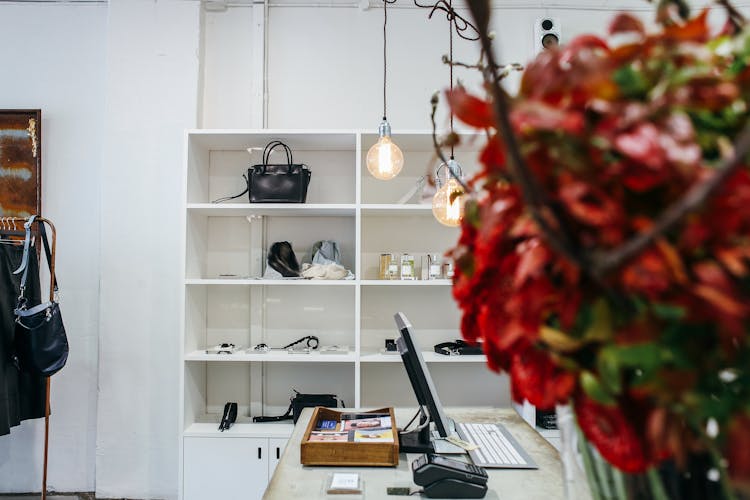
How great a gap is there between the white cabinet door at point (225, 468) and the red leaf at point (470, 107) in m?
2.60

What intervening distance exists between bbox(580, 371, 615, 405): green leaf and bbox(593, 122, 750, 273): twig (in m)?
0.14

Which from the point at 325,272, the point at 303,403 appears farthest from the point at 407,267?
the point at 303,403

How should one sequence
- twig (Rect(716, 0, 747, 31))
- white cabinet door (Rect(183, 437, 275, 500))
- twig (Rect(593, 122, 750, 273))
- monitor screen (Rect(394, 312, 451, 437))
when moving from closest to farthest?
twig (Rect(593, 122, 750, 273)) < twig (Rect(716, 0, 747, 31)) < monitor screen (Rect(394, 312, 451, 437)) < white cabinet door (Rect(183, 437, 275, 500))

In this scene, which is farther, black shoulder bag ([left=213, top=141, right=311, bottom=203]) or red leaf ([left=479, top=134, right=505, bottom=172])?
black shoulder bag ([left=213, top=141, right=311, bottom=203])

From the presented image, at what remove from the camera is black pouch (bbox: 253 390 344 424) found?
2828mm

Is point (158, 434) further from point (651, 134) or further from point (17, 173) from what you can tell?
point (651, 134)

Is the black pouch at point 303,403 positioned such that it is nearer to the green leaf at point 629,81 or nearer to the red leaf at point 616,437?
the red leaf at point 616,437

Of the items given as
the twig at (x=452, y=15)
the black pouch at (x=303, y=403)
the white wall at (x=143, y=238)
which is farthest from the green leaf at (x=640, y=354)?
the white wall at (x=143, y=238)

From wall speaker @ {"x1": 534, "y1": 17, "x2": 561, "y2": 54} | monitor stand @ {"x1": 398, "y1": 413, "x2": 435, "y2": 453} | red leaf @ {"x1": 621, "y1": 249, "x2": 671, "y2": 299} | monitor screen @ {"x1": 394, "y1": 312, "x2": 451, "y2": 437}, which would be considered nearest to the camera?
red leaf @ {"x1": 621, "y1": 249, "x2": 671, "y2": 299}

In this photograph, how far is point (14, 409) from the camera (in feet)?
8.02

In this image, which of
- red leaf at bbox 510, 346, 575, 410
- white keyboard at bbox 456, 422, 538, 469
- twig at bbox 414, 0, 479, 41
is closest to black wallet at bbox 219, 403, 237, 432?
white keyboard at bbox 456, 422, 538, 469

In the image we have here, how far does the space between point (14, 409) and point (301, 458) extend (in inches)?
73.3

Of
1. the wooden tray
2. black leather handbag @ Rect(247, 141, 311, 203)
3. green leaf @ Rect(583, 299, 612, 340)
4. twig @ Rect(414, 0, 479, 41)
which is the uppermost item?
twig @ Rect(414, 0, 479, 41)

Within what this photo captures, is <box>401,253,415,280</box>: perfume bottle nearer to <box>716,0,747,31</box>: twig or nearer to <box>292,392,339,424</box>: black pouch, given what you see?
<box>292,392,339,424</box>: black pouch
